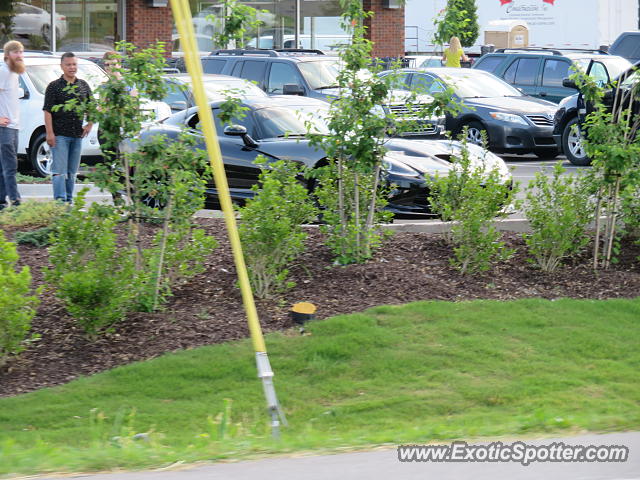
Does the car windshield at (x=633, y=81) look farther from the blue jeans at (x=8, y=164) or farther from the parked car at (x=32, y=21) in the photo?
the parked car at (x=32, y=21)

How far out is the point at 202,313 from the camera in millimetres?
8344

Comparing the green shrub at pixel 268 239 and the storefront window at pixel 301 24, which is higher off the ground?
the storefront window at pixel 301 24

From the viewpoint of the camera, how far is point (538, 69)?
22.4 metres

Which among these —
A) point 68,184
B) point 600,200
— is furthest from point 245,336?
point 68,184

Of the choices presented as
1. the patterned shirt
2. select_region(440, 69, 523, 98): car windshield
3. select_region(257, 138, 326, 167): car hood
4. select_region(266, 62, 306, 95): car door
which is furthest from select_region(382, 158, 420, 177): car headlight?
select_region(440, 69, 523, 98): car windshield

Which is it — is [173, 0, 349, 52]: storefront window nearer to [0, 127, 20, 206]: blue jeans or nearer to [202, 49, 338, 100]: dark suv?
[202, 49, 338, 100]: dark suv

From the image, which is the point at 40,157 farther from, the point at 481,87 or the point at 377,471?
the point at 377,471

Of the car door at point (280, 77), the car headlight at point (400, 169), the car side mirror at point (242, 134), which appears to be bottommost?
the car headlight at point (400, 169)

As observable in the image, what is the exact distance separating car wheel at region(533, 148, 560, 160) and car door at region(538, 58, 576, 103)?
2.42 metres

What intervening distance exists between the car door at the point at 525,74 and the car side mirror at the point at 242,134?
1150 cm

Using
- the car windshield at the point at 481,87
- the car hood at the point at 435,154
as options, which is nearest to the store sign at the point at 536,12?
the car windshield at the point at 481,87

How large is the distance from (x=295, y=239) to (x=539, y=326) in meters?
2.16

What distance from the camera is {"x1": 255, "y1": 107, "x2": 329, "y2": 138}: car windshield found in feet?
41.5

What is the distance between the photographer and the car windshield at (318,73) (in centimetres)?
1878
